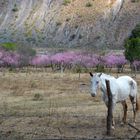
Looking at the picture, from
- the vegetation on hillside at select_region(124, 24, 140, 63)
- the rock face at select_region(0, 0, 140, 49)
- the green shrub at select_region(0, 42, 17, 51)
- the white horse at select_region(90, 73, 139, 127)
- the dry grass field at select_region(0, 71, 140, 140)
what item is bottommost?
the dry grass field at select_region(0, 71, 140, 140)

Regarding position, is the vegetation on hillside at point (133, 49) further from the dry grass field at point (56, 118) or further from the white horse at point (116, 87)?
the white horse at point (116, 87)

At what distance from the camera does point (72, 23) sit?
404 feet

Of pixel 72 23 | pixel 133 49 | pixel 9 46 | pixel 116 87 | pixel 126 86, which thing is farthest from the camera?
pixel 72 23

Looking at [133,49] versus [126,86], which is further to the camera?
[133,49]

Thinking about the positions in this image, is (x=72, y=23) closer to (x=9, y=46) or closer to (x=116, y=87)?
(x=9, y=46)

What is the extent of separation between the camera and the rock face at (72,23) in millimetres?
117062

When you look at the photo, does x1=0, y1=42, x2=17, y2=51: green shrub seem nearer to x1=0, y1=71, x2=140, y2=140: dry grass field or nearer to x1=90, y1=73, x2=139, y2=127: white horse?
x1=0, y1=71, x2=140, y2=140: dry grass field

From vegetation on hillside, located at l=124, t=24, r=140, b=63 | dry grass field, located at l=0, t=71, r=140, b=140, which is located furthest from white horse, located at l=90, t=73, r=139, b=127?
vegetation on hillside, located at l=124, t=24, r=140, b=63

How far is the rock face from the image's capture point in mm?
117062

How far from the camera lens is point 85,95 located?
36.7 meters

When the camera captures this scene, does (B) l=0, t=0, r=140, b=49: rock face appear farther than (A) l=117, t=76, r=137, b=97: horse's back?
Yes

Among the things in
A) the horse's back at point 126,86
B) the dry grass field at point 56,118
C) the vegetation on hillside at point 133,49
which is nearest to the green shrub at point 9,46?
the vegetation on hillside at point 133,49

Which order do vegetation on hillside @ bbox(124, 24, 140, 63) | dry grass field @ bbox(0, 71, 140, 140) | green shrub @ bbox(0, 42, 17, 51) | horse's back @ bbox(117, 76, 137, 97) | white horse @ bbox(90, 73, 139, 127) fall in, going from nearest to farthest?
1. dry grass field @ bbox(0, 71, 140, 140)
2. white horse @ bbox(90, 73, 139, 127)
3. horse's back @ bbox(117, 76, 137, 97)
4. vegetation on hillside @ bbox(124, 24, 140, 63)
5. green shrub @ bbox(0, 42, 17, 51)

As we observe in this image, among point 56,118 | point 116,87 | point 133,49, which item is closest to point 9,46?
point 133,49
